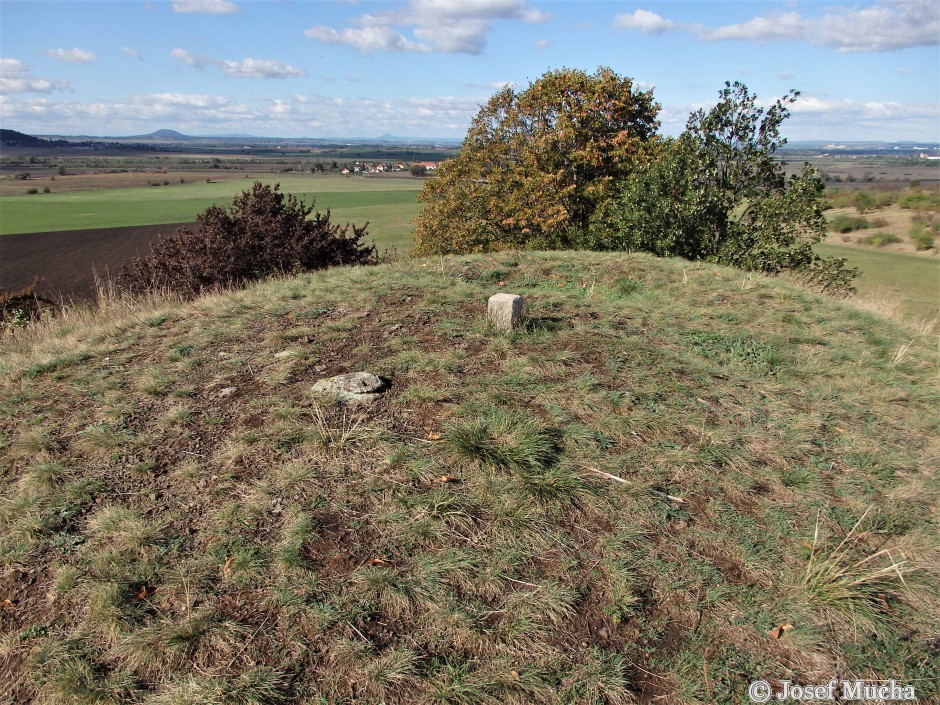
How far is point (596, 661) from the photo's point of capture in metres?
2.38

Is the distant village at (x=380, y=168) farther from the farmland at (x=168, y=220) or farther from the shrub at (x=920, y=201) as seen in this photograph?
the shrub at (x=920, y=201)

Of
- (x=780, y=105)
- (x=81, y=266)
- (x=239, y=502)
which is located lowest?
(x=81, y=266)

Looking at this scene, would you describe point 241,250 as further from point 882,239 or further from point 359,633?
point 882,239

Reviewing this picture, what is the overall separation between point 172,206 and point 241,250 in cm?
5727

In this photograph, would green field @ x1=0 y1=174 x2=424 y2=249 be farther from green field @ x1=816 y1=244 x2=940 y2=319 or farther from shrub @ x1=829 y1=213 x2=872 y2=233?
shrub @ x1=829 y1=213 x2=872 y2=233

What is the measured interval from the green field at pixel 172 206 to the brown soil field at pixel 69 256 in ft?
16.6

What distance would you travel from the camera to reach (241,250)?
1141cm

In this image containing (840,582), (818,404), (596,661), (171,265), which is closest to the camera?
(596,661)

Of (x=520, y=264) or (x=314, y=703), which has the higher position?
(x=520, y=264)

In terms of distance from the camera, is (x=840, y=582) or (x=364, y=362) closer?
(x=840, y=582)

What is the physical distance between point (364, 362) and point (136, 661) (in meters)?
2.94

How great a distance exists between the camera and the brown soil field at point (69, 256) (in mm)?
26188

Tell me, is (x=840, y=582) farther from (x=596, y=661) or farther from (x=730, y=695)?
(x=596, y=661)

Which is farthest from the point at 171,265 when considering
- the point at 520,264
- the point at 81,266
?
the point at 81,266
